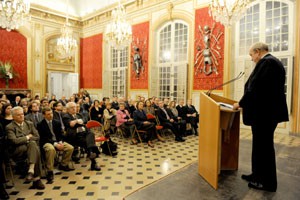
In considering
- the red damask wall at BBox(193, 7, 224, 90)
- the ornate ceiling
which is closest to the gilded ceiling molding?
the ornate ceiling

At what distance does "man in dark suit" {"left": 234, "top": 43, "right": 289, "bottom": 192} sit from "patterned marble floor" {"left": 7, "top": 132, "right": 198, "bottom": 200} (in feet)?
→ 5.38

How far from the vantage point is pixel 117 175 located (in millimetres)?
3592

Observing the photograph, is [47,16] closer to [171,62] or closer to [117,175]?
[171,62]

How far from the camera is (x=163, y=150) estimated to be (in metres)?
5.09

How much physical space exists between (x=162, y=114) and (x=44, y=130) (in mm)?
3477

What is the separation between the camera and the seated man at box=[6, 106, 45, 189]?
310 centimetres

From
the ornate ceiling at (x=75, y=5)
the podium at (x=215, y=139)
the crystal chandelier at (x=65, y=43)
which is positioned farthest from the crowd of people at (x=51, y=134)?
the ornate ceiling at (x=75, y=5)

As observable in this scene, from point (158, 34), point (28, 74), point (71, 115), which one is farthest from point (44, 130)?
point (28, 74)

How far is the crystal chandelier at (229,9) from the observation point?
5.05 meters

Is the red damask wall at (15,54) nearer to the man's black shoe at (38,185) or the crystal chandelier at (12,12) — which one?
the crystal chandelier at (12,12)

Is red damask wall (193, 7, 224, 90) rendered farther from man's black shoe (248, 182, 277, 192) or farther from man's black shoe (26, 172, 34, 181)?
man's black shoe (26, 172, 34, 181)

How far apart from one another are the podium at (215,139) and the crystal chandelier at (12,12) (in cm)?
526

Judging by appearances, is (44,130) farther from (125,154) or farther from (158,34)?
(158,34)

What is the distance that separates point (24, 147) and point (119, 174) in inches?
60.6
